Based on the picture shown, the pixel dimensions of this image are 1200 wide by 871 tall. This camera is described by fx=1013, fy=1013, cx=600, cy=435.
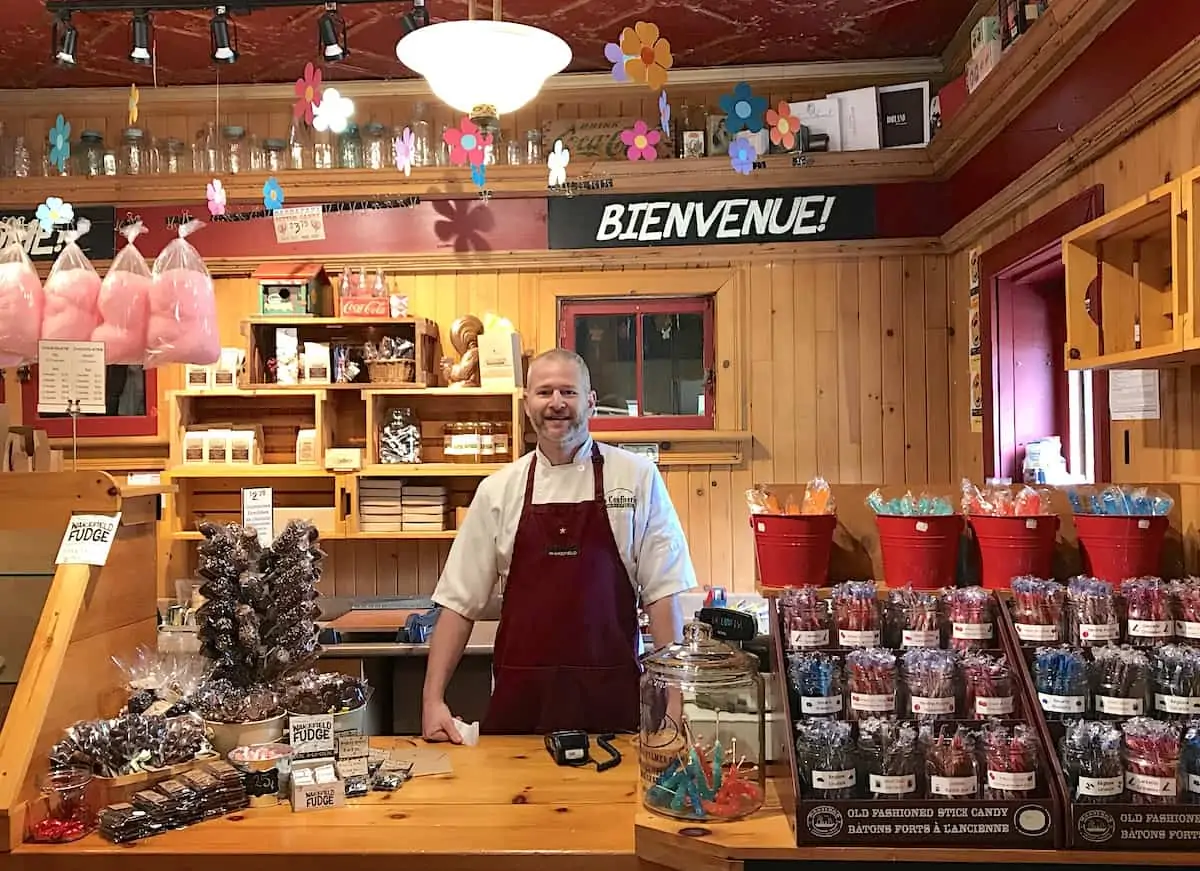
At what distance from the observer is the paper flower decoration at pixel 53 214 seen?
4.28 metres

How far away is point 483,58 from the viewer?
8.06 ft

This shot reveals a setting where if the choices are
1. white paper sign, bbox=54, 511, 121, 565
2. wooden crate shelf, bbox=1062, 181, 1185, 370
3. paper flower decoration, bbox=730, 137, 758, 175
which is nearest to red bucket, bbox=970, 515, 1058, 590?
wooden crate shelf, bbox=1062, 181, 1185, 370

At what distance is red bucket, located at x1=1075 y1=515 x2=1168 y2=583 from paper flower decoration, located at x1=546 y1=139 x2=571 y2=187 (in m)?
2.88

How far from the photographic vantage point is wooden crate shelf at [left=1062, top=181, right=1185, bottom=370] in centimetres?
210

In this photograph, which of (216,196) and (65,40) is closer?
(65,40)

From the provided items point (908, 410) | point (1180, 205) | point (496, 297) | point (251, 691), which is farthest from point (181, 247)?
point (908, 410)

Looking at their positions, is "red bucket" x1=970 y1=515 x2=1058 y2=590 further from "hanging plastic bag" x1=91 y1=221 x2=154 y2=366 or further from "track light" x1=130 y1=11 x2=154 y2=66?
"track light" x1=130 y1=11 x2=154 y2=66

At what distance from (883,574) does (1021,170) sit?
1.81 m

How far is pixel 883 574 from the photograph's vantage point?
2.10m

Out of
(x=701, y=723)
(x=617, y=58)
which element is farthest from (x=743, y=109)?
(x=701, y=723)

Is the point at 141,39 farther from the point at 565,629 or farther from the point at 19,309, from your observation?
the point at 565,629

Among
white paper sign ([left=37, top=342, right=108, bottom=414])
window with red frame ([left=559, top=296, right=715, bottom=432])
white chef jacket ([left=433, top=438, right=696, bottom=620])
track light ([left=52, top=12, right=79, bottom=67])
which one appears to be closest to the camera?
white paper sign ([left=37, top=342, right=108, bottom=414])

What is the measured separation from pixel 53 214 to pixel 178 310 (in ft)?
6.65

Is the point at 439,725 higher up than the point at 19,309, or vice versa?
the point at 19,309
